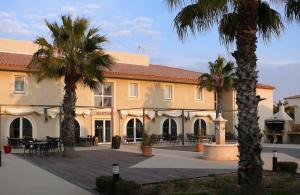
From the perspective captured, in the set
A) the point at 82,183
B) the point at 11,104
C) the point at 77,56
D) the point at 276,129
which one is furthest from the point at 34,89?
the point at 276,129

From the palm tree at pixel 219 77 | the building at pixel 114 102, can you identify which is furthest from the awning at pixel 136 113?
the palm tree at pixel 219 77

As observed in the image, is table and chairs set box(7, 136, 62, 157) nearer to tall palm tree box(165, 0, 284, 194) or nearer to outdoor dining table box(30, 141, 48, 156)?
outdoor dining table box(30, 141, 48, 156)

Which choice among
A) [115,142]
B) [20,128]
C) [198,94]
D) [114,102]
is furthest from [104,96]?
[198,94]

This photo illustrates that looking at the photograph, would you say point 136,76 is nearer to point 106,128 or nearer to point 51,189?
point 106,128

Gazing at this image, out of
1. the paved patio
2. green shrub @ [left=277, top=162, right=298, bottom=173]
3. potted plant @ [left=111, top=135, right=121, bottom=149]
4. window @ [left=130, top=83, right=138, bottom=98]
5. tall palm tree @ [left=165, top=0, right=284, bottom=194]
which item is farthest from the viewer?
window @ [left=130, top=83, right=138, bottom=98]

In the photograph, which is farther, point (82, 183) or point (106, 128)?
point (106, 128)

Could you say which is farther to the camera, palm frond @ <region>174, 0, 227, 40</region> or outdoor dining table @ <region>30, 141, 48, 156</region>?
outdoor dining table @ <region>30, 141, 48, 156</region>

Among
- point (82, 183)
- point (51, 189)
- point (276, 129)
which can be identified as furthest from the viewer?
point (276, 129)

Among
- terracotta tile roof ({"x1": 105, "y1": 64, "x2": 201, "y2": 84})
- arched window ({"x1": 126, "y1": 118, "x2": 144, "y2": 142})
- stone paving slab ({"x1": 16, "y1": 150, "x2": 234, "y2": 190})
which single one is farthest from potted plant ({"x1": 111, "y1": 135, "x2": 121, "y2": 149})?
→ stone paving slab ({"x1": 16, "y1": 150, "x2": 234, "y2": 190})

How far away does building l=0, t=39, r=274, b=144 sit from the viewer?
93.0 ft

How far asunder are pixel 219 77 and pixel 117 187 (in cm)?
2561

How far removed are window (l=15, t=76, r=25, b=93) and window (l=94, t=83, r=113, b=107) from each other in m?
5.64

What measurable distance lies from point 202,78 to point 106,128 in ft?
28.7

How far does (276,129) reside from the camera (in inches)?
1505
